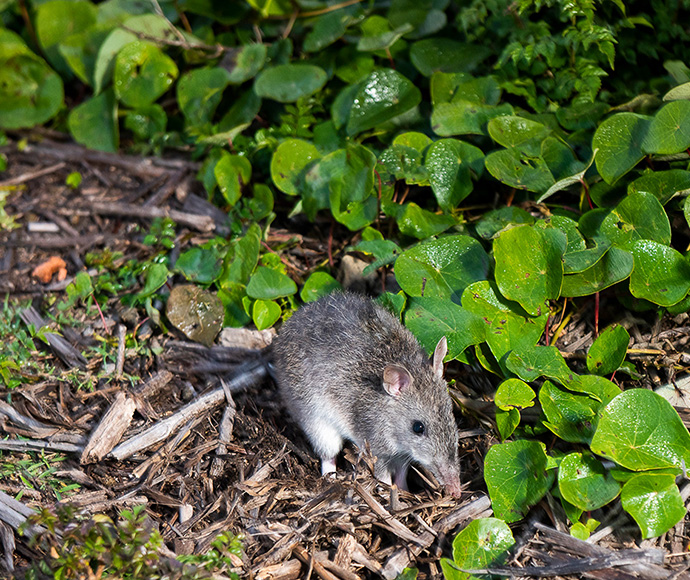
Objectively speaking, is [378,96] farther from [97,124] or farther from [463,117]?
[97,124]

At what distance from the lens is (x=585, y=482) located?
3104 mm

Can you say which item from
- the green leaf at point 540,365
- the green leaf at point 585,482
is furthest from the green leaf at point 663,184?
the green leaf at point 585,482

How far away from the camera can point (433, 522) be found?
332cm

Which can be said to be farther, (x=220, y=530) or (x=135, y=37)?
(x=135, y=37)

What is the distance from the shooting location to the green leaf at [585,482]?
9.99 feet

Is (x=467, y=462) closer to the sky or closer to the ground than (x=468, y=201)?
closer to the ground

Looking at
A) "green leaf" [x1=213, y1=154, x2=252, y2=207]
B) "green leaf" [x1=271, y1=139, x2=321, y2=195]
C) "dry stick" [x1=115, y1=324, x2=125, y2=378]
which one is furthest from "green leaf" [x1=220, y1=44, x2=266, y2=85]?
"dry stick" [x1=115, y1=324, x2=125, y2=378]

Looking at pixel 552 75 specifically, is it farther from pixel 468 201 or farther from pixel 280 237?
pixel 280 237

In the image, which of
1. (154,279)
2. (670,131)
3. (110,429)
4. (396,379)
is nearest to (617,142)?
(670,131)

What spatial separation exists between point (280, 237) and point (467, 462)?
2.28 meters

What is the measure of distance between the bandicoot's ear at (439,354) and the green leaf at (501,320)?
0.87ft

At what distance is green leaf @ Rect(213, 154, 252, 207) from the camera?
16.5 feet

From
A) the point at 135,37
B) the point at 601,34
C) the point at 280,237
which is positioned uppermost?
the point at 601,34

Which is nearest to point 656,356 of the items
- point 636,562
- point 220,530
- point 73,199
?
point 636,562
